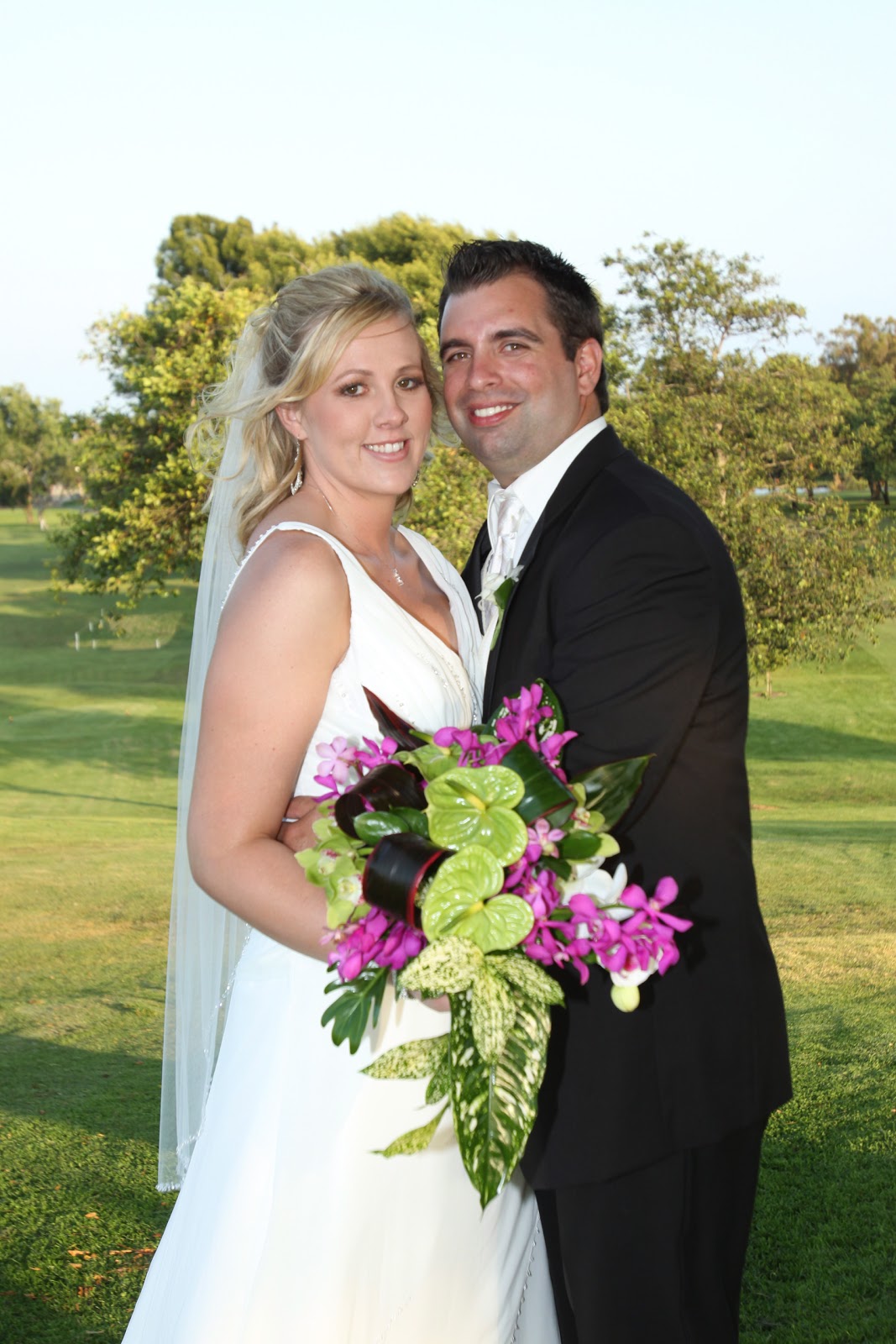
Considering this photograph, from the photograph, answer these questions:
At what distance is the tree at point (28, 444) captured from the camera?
206 ft

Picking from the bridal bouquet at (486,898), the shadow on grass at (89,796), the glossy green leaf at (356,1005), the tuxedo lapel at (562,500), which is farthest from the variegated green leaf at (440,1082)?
the shadow on grass at (89,796)

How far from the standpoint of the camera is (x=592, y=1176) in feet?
8.96

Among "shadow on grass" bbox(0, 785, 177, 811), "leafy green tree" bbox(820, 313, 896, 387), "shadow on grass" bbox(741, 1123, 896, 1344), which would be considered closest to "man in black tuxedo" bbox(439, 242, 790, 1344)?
"shadow on grass" bbox(741, 1123, 896, 1344)

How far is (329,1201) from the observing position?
2889 mm

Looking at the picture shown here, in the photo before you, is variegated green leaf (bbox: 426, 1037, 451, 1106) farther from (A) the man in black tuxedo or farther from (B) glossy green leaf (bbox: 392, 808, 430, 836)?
(A) the man in black tuxedo

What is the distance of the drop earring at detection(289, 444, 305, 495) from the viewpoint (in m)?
3.44

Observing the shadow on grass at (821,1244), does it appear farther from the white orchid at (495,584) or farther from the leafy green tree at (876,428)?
the leafy green tree at (876,428)

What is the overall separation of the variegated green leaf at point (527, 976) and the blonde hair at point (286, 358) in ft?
5.25

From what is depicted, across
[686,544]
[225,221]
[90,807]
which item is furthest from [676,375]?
[225,221]

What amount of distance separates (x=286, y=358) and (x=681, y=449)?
12.3 m

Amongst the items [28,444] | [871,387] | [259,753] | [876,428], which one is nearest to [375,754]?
[259,753]

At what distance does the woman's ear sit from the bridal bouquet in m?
1.29

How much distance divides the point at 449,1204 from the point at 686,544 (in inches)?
60.0

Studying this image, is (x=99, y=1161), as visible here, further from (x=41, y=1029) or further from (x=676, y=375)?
(x=676, y=375)
